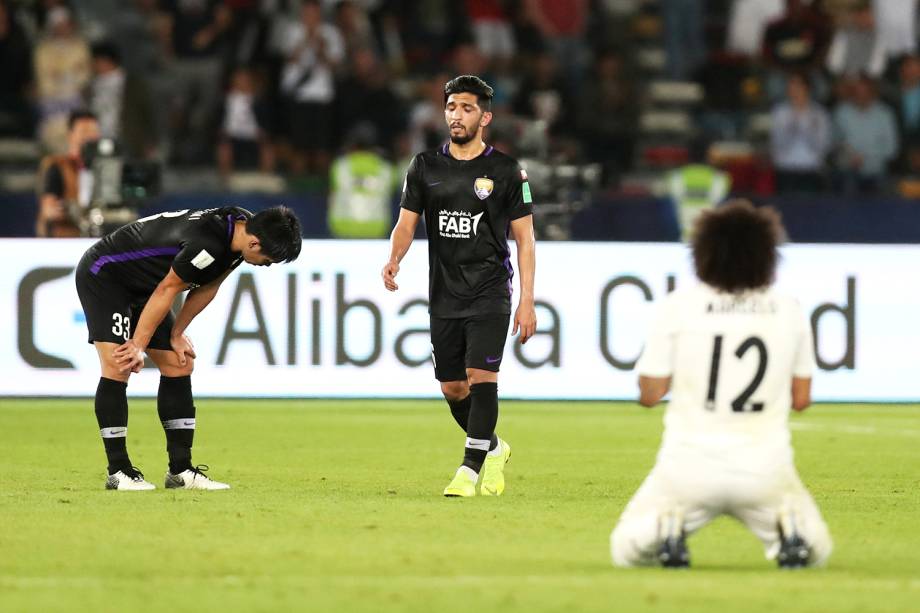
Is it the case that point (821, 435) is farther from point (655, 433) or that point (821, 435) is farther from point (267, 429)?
point (267, 429)

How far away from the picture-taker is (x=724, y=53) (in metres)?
25.1

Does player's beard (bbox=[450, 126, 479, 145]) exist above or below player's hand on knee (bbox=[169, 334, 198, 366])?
above

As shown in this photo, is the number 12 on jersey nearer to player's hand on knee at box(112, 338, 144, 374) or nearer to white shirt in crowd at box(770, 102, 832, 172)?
player's hand on knee at box(112, 338, 144, 374)

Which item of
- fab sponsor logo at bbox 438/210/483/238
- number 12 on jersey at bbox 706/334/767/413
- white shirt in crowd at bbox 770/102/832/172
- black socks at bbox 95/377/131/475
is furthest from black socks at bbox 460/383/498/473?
white shirt in crowd at bbox 770/102/832/172

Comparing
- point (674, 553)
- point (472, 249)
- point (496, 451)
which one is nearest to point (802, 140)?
point (496, 451)

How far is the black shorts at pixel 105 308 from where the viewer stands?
996cm

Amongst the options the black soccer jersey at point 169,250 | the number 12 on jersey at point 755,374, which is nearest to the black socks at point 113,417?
the black soccer jersey at point 169,250

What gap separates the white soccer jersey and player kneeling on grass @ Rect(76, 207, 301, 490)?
3.02m

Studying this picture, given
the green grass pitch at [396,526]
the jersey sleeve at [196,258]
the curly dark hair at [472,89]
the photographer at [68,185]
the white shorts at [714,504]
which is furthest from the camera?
the photographer at [68,185]

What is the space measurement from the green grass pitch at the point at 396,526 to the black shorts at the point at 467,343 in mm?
694

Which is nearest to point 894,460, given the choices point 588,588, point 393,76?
point 588,588

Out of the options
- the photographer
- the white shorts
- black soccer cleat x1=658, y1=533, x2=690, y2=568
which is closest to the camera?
the white shorts

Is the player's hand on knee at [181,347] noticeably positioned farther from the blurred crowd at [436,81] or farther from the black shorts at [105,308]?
the blurred crowd at [436,81]

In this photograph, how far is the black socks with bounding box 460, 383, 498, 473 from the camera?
32.3 ft
